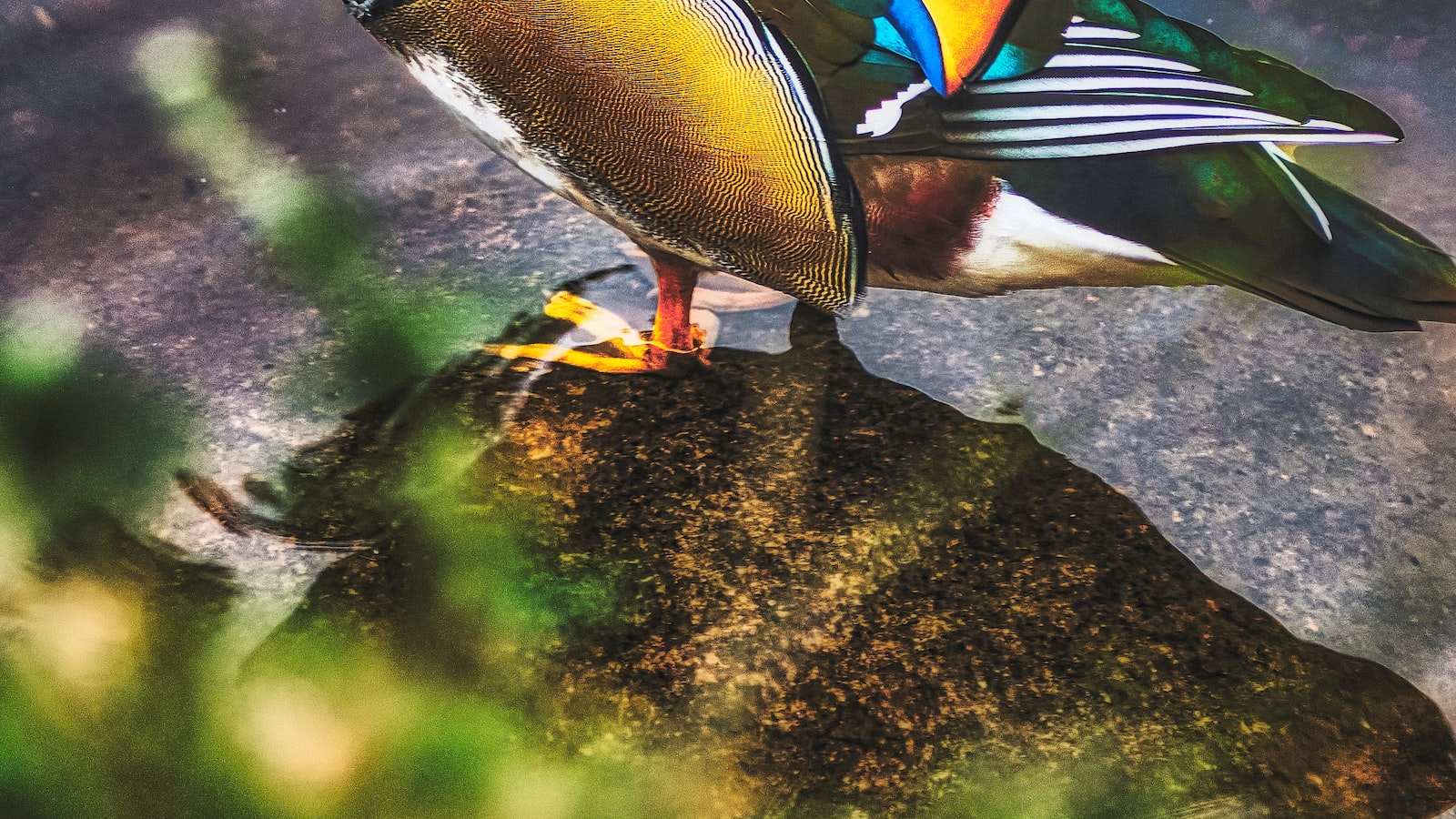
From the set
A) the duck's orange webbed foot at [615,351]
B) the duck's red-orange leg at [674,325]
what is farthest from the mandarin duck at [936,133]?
the duck's orange webbed foot at [615,351]

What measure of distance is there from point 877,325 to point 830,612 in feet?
1.74

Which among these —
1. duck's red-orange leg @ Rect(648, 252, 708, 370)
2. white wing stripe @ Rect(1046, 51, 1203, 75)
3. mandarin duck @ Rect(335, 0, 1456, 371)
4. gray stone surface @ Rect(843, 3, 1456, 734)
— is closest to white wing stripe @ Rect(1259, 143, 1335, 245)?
mandarin duck @ Rect(335, 0, 1456, 371)

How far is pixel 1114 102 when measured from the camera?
1197 millimetres

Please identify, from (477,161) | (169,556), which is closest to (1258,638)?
(169,556)

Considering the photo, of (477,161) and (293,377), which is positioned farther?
(477,161)

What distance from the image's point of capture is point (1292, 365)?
1625 mm

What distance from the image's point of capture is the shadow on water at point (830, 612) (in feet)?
3.80

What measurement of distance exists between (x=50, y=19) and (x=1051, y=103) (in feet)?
6.25

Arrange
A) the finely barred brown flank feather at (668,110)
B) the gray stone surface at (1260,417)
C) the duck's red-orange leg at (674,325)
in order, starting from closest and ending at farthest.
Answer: the finely barred brown flank feather at (668,110) → the gray stone surface at (1260,417) → the duck's red-orange leg at (674,325)

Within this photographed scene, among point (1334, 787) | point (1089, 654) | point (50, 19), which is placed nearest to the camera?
point (1334, 787)

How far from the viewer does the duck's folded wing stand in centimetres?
118

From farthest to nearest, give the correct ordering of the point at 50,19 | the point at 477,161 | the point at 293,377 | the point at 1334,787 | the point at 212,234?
the point at 50,19 < the point at 477,161 < the point at 212,234 < the point at 293,377 < the point at 1334,787

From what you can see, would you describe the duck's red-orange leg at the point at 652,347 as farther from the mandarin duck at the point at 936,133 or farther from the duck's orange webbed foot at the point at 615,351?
the mandarin duck at the point at 936,133

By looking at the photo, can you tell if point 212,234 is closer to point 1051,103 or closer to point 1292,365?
point 1051,103
